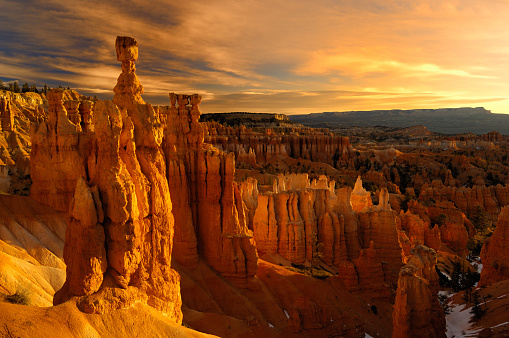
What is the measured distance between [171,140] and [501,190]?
60270 millimetres

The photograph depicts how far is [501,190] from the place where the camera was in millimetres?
61531

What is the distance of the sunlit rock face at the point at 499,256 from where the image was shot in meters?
30.8

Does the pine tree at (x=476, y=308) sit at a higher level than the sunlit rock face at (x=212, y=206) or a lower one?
lower

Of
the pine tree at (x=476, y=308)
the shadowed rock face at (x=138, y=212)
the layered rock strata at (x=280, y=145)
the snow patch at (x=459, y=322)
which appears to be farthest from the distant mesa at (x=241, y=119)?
the shadowed rock face at (x=138, y=212)

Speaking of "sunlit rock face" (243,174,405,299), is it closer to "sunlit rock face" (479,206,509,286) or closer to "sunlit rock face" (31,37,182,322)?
"sunlit rock face" (479,206,509,286)

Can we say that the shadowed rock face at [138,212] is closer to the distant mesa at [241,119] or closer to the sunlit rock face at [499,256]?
the sunlit rock face at [499,256]

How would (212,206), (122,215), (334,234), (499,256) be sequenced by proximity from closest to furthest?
1. (122,215)
2. (212,206)
3. (334,234)
4. (499,256)

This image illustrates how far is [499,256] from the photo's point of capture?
104 ft

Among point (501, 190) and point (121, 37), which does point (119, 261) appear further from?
point (501, 190)

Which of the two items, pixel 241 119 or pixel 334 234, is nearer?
pixel 334 234

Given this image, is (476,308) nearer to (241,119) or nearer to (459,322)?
(459,322)

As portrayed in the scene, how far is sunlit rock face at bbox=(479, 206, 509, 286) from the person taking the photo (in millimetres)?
30844

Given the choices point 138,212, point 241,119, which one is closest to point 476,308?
point 138,212

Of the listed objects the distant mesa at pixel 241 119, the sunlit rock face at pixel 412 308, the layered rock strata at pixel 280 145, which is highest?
the distant mesa at pixel 241 119
